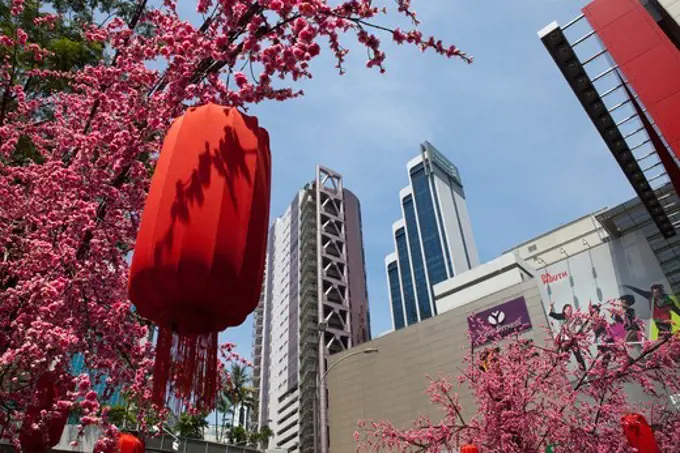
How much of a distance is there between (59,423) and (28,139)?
17.1 ft

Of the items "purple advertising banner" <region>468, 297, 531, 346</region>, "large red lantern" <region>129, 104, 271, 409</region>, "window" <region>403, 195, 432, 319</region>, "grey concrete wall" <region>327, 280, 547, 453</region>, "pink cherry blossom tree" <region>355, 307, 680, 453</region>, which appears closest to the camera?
"large red lantern" <region>129, 104, 271, 409</region>

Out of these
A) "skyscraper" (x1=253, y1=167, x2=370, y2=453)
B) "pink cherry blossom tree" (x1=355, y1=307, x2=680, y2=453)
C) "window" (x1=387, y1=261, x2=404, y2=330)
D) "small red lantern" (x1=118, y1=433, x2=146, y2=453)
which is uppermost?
"window" (x1=387, y1=261, x2=404, y2=330)

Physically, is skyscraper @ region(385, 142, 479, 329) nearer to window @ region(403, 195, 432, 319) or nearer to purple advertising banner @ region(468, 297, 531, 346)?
window @ region(403, 195, 432, 319)

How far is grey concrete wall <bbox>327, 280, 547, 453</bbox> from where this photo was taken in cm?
4541

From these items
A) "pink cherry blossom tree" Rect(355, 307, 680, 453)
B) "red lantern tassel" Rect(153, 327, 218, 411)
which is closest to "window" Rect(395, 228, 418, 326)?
"pink cherry blossom tree" Rect(355, 307, 680, 453)

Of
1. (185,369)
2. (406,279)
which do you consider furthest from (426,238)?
(185,369)

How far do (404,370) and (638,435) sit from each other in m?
42.3

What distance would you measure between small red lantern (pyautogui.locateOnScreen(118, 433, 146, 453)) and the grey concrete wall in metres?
38.4

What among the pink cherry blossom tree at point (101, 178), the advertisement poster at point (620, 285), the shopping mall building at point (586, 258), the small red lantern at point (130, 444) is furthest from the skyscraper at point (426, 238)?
the pink cherry blossom tree at point (101, 178)

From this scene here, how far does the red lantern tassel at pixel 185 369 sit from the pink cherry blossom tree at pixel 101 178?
2.95 m

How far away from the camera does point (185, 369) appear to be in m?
3.05

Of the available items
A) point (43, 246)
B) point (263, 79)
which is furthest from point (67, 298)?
point (263, 79)

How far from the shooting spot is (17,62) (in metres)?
7.71

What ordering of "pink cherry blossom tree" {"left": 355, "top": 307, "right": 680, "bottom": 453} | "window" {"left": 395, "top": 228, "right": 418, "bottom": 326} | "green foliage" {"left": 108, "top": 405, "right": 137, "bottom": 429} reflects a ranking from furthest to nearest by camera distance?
1. "window" {"left": 395, "top": 228, "right": 418, "bottom": 326}
2. "pink cherry blossom tree" {"left": 355, "top": 307, "right": 680, "bottom": 453}
3. "green foliage" {"left": 108, "top": 405, "right": 137, "bottom": 429}
